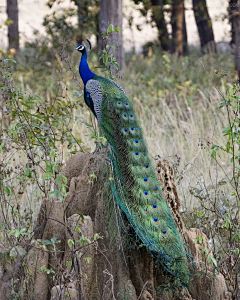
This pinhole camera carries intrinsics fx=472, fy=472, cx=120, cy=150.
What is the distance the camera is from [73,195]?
2959 mm

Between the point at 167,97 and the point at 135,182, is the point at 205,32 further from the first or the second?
the point at 135,182

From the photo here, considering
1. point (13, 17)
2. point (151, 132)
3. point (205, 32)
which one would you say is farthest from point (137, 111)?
point (205, 32)

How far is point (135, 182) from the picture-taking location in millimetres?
3158

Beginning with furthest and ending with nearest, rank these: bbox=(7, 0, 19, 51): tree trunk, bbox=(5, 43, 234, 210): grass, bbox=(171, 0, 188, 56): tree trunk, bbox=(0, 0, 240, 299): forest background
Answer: bbox=(171, 0, 188, 56): tree trunk
bbox=(7, 0, 19, 51): tree trunk
bbox=(5, 43, 234, 210): grass
bbox=(0, 0, 240, 299): forest background

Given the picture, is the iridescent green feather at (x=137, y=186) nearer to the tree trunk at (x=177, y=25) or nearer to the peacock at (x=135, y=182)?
the peacock at (x=135, y=182)

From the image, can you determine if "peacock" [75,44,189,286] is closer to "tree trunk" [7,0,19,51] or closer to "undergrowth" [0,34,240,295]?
"undergrowth" [0,34,240,295]

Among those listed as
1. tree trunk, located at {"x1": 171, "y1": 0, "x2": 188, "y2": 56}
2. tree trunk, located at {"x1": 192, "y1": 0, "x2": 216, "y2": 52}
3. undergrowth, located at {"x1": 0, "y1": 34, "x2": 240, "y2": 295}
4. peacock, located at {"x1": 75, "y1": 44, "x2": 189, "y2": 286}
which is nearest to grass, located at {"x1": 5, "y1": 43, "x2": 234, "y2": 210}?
undergrowth, located at {"x1": 0, "y1": 34, "x2": 240, "y2": 295}

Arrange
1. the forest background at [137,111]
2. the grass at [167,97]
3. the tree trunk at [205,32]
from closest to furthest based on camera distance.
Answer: the forest background at [137,111], the grass at [167,97], the tree trunk at [205,32]

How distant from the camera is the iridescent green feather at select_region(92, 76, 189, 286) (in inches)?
109

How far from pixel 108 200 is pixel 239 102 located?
40.5 inches

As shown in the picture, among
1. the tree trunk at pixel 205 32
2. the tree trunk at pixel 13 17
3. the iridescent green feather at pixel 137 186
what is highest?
the tree trunk at pixel 205 32

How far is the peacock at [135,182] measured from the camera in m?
2.77

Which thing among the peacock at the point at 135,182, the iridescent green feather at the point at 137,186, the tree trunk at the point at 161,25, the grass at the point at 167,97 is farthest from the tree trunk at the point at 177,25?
the iridescent green feather at the point at 137,186

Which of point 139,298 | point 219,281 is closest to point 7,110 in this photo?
point 139,298
